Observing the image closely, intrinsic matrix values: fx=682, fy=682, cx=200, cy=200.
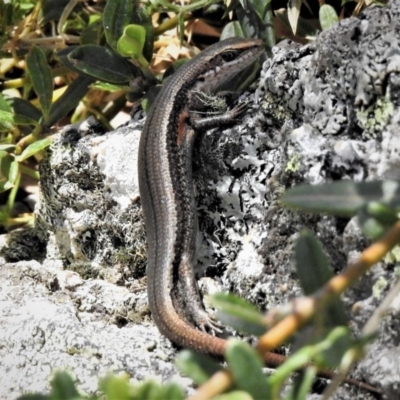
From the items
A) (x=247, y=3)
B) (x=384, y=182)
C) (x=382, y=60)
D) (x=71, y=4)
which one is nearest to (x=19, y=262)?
(x=71, y=4)

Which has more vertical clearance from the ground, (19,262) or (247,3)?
(247,3)

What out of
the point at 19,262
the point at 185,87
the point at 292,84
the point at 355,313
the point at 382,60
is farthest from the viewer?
the point at 185,87

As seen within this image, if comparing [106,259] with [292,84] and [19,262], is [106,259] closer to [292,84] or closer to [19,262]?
[19,262]

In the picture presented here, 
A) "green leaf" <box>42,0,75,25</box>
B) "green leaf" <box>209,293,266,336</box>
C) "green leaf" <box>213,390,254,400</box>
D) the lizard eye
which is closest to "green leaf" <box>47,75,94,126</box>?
"green leaf" <box>42,0,75,25</box>

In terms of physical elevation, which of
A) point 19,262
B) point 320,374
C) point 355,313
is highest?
point 355,313

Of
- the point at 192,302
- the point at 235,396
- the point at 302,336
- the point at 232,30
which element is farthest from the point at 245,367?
the point at 232,30

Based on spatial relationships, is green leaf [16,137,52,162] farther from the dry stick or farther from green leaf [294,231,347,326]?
the dry stick

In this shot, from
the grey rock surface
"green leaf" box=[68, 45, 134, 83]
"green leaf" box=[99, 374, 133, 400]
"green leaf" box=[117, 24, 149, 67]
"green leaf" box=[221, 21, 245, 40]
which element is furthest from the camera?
"green leaf" box=[221, 21, 245, 40]

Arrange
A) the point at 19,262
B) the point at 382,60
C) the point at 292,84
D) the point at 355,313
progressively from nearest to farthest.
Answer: the point at 355,313 < the point at 382,60 < the point at 292,84 < the point at 19,262

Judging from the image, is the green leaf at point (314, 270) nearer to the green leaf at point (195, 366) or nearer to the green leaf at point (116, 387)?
the green leaf at point (195, 366)
